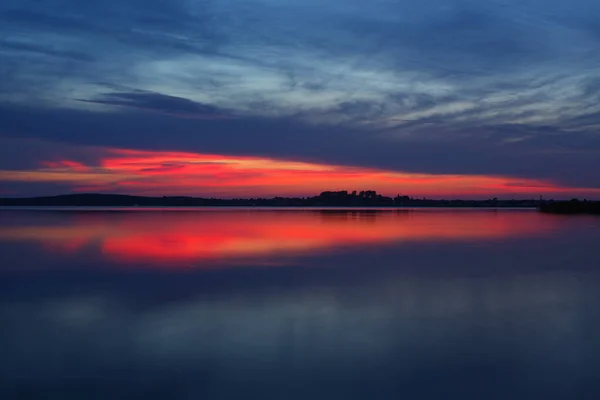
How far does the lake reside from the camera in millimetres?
5680

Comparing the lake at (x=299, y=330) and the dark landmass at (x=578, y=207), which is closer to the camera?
the lake at (x=299, y=330)

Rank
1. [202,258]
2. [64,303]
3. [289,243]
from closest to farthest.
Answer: [64,303]
[202,258]
[289,243]

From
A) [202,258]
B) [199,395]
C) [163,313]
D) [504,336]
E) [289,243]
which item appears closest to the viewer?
[199,395]

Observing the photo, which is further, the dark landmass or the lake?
the dark landmass

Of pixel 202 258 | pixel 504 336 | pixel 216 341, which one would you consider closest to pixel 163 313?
pixel 216 341

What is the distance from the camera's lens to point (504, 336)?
24.5 ft

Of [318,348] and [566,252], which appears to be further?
[566,252]

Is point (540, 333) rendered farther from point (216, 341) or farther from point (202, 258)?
point (202, 258)

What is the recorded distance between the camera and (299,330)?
7.78 m

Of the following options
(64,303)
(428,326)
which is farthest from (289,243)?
(428,326)

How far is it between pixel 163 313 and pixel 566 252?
590 inches

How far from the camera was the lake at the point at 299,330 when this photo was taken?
568 centimetres

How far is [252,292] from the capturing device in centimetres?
1092

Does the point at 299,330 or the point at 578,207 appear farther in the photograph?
the point at 578,207
